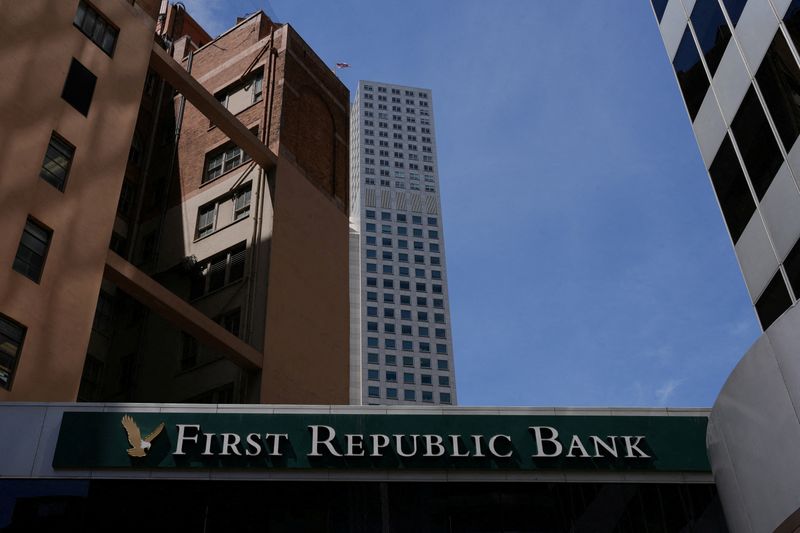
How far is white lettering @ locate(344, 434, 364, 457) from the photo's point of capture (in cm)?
2095

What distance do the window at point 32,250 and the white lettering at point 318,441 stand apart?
10.6m

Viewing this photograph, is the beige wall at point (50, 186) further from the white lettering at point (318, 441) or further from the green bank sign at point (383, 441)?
the white lettering at point (318, 441)

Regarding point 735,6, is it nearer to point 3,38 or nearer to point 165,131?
point 3,38

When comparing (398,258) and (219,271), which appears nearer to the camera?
(219,271)

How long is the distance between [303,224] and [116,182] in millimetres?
12522

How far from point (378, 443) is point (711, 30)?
1504 cm

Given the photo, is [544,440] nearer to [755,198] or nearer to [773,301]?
[773,301]

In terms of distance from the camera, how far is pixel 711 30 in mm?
24984

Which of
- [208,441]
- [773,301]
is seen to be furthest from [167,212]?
[773,301]

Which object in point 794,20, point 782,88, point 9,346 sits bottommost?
point 9,346

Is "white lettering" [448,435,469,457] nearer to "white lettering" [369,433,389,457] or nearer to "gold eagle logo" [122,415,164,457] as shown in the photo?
"white lettering" [369,433,389,457]

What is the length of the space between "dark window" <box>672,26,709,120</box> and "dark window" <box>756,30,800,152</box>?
388cm

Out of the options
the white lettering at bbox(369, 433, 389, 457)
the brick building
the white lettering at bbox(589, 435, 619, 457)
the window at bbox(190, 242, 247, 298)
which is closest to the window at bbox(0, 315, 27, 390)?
the brick building

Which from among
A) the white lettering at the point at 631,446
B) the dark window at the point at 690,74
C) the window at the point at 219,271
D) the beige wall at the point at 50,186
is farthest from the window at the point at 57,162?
the dark window at the point at 690,74
